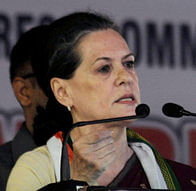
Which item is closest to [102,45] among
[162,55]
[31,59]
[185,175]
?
[185,175]

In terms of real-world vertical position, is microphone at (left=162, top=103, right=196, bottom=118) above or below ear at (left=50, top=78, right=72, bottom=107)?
below

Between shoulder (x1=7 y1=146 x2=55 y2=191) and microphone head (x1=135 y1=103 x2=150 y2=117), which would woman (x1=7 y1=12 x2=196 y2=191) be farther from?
microphone head (x1=135 y1=103 x2=150 y2=117)

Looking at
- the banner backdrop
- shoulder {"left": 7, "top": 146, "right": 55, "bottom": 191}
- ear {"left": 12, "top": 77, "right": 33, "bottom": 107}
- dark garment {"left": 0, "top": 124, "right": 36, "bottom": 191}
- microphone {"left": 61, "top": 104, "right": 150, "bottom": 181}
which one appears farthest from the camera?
the banner backdrop

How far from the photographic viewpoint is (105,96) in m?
2.08

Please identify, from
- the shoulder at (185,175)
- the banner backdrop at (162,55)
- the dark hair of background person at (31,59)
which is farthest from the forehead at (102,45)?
the banner backdrop at (162,55)

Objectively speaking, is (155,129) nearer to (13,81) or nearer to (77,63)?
(13,81)

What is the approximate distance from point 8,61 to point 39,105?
0.25 meters

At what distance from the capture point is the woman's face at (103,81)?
207 centimetres

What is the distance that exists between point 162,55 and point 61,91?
4.19ft

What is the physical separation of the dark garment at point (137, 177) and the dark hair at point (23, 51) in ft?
3.40

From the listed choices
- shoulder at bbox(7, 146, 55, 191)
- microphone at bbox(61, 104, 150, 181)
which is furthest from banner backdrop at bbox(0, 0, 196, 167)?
microphone at bbox(61, 104, 150, 181)

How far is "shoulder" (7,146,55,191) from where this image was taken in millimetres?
2012

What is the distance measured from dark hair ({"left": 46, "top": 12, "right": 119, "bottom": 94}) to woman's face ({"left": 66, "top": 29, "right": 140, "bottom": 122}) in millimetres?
20

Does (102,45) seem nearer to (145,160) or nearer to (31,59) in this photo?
(145,160)
